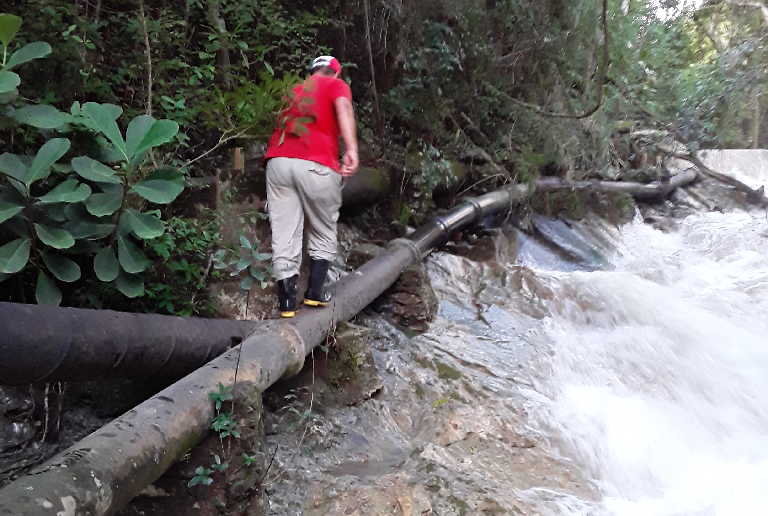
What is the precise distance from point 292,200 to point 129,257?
44.5 inches

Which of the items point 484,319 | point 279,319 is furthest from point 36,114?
point 484,319

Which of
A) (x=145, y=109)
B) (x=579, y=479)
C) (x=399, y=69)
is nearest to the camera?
(x=579, y=479)

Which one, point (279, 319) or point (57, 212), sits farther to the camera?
point (279, 319)

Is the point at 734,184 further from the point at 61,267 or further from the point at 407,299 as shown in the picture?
the point at 61,267

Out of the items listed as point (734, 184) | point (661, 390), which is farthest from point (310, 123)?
point (734, 184)

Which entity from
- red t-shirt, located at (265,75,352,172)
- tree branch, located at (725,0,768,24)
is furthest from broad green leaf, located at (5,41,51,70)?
tree branch, located at (725,0,768,24)

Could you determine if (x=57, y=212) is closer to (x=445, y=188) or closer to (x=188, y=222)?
(x=188, y=222)

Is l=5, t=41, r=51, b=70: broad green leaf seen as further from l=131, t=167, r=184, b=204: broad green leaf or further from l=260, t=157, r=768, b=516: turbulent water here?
l=260, t=157, r=768, b=516: turbulent water

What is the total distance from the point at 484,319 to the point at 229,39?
334cm

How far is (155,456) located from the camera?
2135mm

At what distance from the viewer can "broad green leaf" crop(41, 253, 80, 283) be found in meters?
2.73

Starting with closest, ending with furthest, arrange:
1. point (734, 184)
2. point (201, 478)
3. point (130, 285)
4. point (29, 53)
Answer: point (201, 478) → point (29, 53) → point (130, 285) → point (734, 184)

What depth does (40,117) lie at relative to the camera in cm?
273

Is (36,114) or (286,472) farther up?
(36,114)
